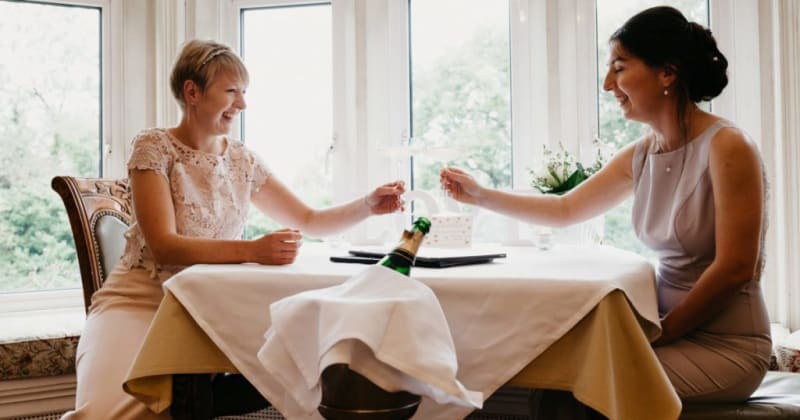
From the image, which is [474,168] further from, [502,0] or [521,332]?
[521,332]

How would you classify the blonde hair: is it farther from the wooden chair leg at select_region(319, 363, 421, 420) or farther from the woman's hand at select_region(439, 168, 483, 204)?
the wooden chair leg at select_region(319, 363, 421, 420)

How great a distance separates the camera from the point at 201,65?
1885 millimetres

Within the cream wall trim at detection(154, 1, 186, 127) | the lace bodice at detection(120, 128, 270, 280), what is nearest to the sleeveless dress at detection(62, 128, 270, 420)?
the lace bodice at detection(120, 128, 270, 280)

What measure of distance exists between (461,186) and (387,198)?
0.22 metres

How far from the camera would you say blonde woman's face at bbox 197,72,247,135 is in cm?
189

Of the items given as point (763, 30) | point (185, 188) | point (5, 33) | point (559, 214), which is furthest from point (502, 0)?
point (5, 33)

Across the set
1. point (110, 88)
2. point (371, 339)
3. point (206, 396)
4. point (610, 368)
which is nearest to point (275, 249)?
point (206, 396)

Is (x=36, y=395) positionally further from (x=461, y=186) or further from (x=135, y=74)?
(x=461, y=186)

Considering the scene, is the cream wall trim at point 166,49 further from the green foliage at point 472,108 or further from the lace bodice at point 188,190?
the lace bodice at point 188,190

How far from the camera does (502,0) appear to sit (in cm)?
289

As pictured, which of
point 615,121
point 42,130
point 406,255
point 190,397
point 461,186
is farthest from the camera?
point 42,130

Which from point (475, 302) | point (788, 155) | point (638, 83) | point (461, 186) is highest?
point (638, 83)

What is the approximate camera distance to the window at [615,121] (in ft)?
9.05

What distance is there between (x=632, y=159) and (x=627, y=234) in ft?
3.45
